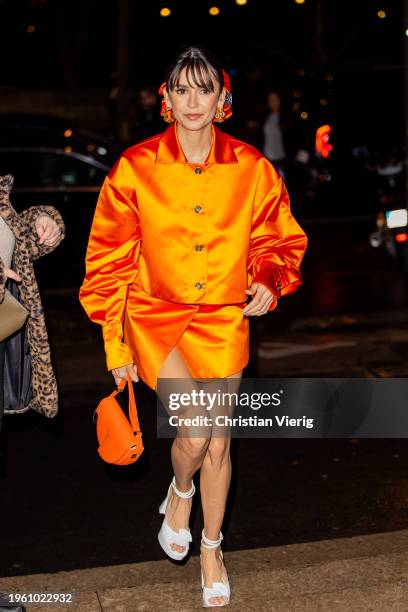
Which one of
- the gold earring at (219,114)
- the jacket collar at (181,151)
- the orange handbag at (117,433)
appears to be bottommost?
the orange handbag at (117,433)

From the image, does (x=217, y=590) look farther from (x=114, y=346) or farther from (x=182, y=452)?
(x=114, y=346)

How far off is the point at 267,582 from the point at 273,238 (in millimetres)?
1324

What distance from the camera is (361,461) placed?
6801mm

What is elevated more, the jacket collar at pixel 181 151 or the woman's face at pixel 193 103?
the woman's face at pixel 193 103

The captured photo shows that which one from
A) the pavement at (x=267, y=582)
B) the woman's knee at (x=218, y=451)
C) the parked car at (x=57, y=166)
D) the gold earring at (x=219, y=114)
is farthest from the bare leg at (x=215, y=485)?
the parked car at (x=57, y=166)

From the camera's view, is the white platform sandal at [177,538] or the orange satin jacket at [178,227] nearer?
the orange satin jacket at [178,227]

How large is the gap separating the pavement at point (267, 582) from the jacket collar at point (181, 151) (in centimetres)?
162

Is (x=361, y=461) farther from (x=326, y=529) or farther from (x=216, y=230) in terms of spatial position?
(x=216, y=230)

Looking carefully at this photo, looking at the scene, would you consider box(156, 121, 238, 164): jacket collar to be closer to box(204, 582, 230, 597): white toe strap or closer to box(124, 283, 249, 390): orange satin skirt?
box(124, 283, 249, 390): orange satin skirt

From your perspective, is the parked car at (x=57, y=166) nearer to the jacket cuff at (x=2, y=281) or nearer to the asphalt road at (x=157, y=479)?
the asphalt road at (x=157, y=479)

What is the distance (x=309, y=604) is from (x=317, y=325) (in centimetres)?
569

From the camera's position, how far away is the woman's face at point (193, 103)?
14.9ft

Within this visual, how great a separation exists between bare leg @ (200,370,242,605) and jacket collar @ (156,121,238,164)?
826 millimetres

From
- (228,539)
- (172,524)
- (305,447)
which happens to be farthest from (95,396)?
(172,524)
